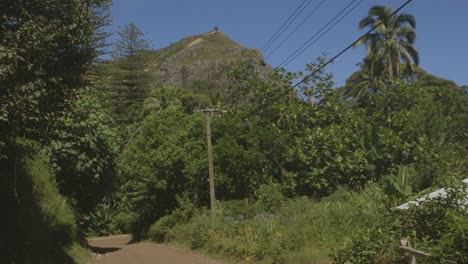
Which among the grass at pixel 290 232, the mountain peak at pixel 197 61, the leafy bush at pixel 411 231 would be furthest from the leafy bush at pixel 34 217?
the mountain peak at pixel 197 61

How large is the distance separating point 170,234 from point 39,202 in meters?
12.2

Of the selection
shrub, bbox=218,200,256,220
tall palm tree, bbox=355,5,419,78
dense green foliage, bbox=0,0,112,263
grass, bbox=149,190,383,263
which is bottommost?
grass, bbox=149,190,383,263

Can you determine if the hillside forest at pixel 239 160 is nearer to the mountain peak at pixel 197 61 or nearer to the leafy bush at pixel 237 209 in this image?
the leafy bush at pixel 237 209

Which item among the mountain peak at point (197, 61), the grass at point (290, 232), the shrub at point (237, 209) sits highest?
the mountain peak at point (197, 61)

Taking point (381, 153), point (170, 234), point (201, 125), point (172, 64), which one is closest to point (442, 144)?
point (381, 153)

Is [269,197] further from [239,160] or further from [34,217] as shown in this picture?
[34,217]

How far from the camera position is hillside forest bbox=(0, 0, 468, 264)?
932 cm

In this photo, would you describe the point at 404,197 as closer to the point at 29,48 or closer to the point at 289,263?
the point at 289,263

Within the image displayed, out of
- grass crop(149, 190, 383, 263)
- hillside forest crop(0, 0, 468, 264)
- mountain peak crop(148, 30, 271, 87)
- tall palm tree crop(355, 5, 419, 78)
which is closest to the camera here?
hillside forest crop(0, 0, 468, 264)

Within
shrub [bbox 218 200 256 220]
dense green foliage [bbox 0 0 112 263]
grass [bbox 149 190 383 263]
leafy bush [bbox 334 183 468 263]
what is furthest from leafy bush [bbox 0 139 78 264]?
shrub [bbox 218 200 256 220]

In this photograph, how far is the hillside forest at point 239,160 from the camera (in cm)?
932

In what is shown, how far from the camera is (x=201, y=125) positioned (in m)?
27.5

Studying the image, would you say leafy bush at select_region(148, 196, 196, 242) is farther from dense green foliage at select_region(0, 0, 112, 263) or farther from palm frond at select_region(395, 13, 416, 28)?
palm frond at select_region(395, 13, 416, 28)

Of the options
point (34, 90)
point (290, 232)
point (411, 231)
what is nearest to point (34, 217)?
point (34, 90)
